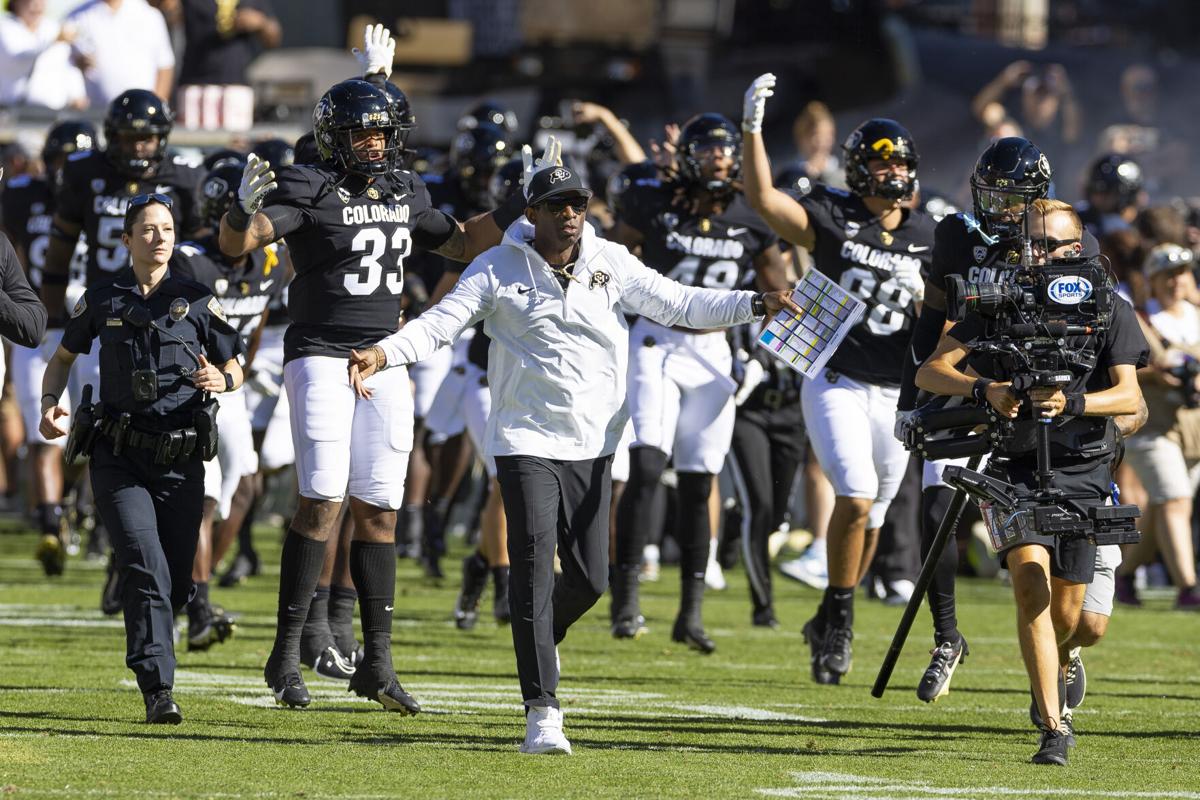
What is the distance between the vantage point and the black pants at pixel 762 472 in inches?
430

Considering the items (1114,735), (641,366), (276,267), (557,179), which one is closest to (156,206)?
(557,179)

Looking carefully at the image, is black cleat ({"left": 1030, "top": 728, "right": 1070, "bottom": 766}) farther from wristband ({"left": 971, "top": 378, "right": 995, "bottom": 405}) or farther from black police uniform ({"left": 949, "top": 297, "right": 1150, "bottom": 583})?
wristband ({"left": 971, "top": 378, "right": 995, "bottom": 405})

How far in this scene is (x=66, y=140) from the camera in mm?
12203

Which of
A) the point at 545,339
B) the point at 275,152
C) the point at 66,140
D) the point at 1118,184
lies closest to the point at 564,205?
the point at 545,339

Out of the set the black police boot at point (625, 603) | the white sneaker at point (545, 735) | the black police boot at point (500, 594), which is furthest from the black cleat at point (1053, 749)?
the black police boot at point (500, 594)

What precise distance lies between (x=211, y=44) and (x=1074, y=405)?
1052 cm

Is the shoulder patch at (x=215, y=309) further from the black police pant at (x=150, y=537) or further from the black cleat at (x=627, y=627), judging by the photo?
the black cleat at (x=627, y=627)

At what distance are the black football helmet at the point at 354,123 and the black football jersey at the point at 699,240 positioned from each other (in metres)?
2.63

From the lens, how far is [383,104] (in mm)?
7816

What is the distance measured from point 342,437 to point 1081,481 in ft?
8.00

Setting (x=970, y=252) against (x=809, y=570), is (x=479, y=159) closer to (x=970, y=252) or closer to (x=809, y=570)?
(x=809, y=570)

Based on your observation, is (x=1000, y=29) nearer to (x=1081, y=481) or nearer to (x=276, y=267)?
(x=276, y=267)

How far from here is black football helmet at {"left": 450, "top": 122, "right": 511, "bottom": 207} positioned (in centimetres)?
1175

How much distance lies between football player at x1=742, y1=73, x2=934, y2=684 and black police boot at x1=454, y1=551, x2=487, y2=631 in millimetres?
1825
